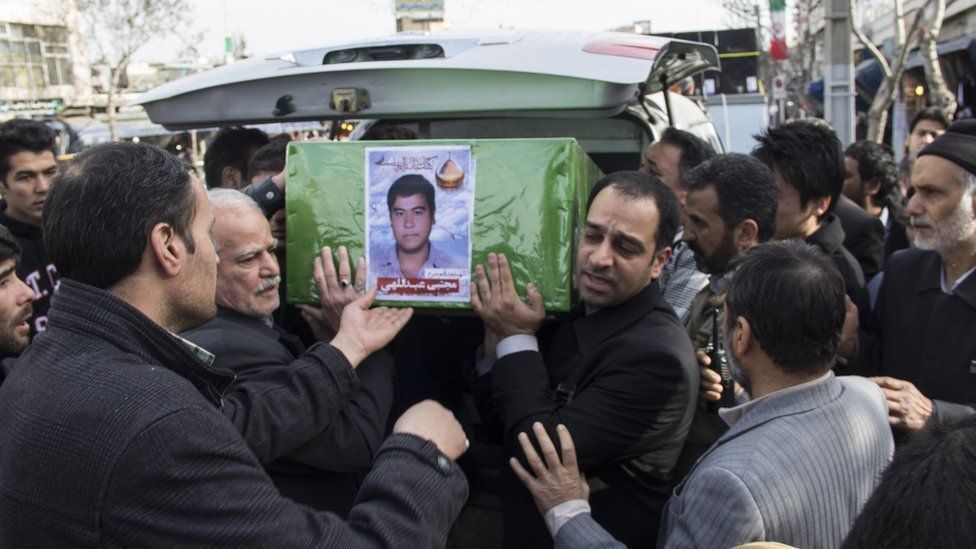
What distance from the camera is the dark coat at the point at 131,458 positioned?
131 cm

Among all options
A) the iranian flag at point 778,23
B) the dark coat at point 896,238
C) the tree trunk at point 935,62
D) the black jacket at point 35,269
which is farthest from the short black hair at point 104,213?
the iranian flag at point 778,23

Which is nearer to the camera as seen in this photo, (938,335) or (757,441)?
(757,441)

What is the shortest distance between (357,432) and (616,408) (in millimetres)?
692

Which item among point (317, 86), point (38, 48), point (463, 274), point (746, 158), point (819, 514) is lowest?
point (819, 514)

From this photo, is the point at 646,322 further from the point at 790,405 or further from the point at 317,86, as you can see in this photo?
the point at 317,86

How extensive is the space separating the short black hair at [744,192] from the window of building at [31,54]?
34778 millimetres

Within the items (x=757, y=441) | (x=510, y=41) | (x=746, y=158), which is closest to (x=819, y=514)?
(x=757, y=441)

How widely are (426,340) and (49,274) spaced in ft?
6.30

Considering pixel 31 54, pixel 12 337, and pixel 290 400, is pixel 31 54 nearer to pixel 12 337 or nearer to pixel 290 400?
pixel 12 337

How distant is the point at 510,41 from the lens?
3076 millimetres

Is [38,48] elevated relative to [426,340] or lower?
elevated

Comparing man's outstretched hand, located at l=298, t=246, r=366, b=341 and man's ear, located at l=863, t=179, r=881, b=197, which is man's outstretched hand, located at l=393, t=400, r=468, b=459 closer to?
man's outstretched hand, located at l=298, t=246, r=366, b=341

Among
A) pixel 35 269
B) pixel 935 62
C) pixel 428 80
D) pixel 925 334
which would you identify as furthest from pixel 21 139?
pixel 935 62

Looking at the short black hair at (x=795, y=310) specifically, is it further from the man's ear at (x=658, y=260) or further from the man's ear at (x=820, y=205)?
the man's ear at (x=820, y=205)
